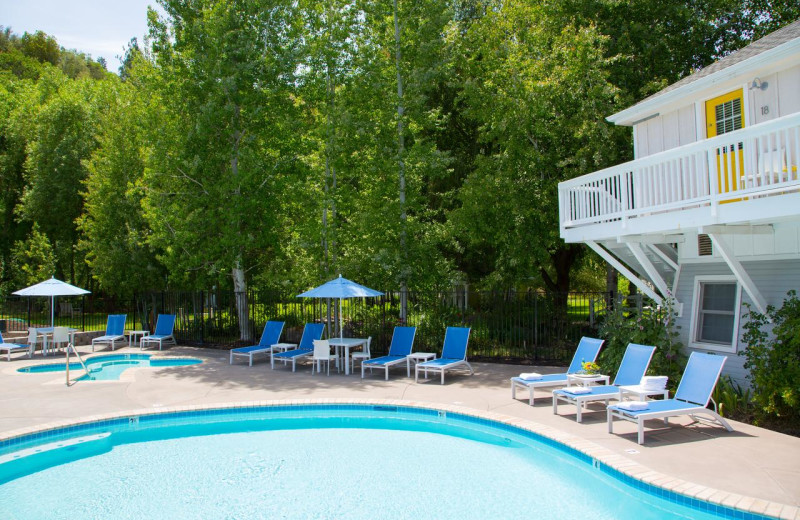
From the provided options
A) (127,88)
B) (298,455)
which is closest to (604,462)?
(298,455)

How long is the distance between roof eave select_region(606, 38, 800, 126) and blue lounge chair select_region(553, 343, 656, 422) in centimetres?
541

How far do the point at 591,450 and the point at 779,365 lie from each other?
3.70m

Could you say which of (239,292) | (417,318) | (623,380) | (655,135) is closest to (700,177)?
(623,380)

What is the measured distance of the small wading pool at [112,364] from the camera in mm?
15549

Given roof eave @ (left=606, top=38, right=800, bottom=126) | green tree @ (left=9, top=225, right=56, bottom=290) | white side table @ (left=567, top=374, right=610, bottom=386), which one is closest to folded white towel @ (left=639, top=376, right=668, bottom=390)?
white side table @ (left=567, top=374, right=610, bottom=386)

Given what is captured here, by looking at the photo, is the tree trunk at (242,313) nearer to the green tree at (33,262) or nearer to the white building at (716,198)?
the white building at (716,198)

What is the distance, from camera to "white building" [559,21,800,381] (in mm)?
8656

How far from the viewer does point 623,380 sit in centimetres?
991

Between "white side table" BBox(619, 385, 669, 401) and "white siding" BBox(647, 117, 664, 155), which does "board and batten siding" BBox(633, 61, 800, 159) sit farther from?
"white side table" BBox(619, 385, 669, 401)

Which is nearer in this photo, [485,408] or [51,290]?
[485,408]

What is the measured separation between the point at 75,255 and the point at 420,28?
88.9ft

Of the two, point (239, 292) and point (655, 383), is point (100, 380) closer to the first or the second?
point (239, 292)

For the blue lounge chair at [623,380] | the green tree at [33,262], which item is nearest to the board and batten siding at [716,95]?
the blue lounge chair at [623,380]

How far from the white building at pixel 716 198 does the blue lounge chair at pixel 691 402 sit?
5.83ft
